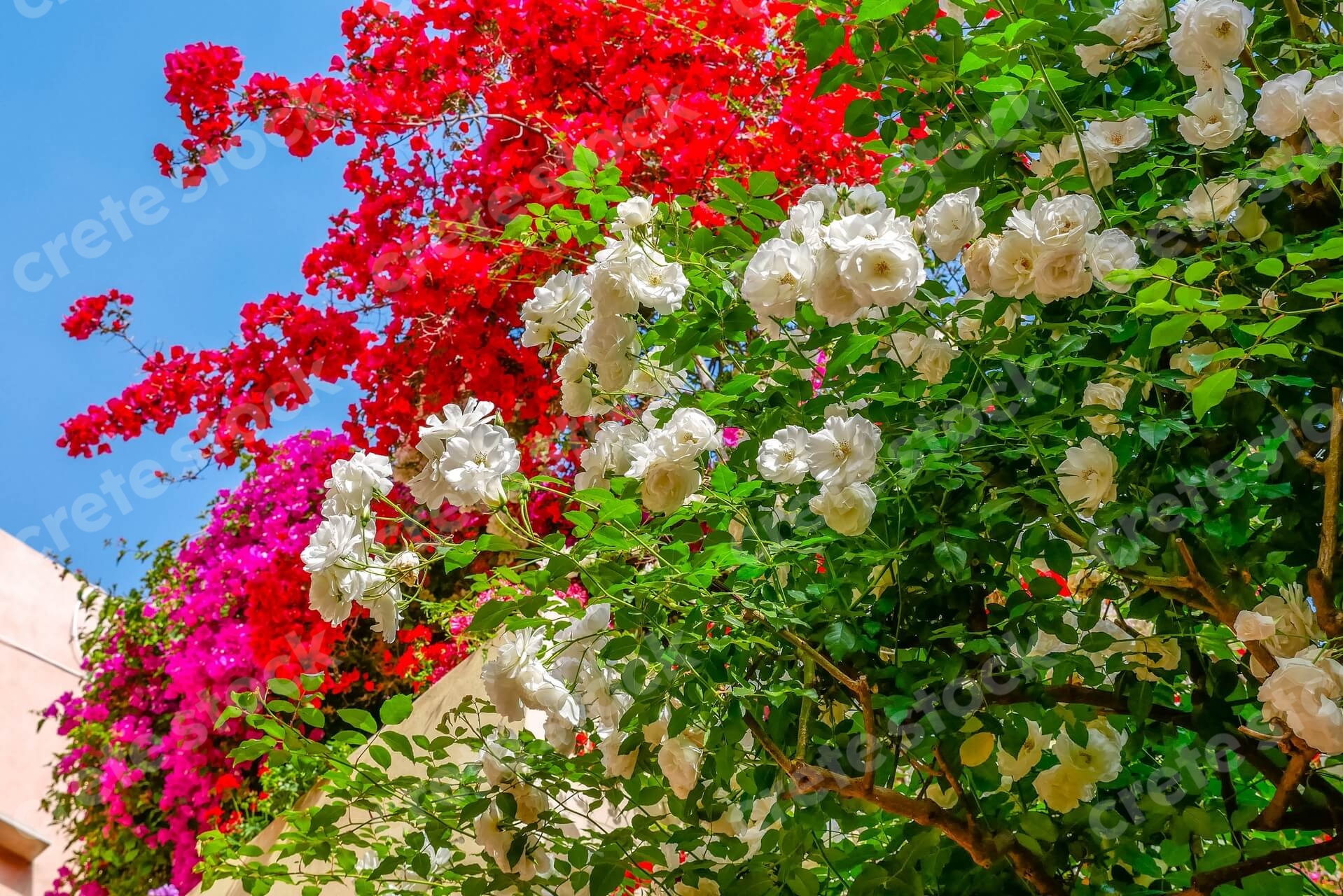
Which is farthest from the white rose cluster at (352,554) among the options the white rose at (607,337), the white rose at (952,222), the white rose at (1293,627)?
the white rose at (1293,627)

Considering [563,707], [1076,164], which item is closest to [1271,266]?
[1076,164]

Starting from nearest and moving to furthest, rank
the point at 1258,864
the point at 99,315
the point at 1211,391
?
the point at 1211,391 < the point at 1258,864 < the point at 99,315

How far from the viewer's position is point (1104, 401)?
117cm

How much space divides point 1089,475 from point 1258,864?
43 cm

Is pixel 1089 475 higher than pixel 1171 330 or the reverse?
the reverse

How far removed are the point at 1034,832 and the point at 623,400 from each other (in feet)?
2.65

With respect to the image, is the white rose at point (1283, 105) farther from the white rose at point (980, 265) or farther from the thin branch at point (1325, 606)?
the thin branch at point (1325, 606)

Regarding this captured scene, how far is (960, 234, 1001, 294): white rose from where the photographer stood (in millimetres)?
1163

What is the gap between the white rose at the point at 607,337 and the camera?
1.20 m

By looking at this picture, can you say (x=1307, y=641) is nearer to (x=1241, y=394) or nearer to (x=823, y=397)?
(x=1241, y=394)

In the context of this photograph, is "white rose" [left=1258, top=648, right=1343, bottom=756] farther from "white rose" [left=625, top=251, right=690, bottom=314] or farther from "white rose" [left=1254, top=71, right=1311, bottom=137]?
"white rose" [left=625, top=251, right=690, bottom=314]

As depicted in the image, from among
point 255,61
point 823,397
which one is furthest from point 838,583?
point 255,61

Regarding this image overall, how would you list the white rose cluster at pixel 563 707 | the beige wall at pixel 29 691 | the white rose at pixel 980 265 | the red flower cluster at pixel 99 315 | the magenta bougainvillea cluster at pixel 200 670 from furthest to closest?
the beige wall at pixel 29 691 < the red flower cluster at pixel 99 315 < the magenta bougainvillea cluster at pixel 200 670 < the white rose cluster at pixel 563 707 < the white rose at pixel 980 265

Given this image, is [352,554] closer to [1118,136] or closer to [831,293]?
[831,293]
